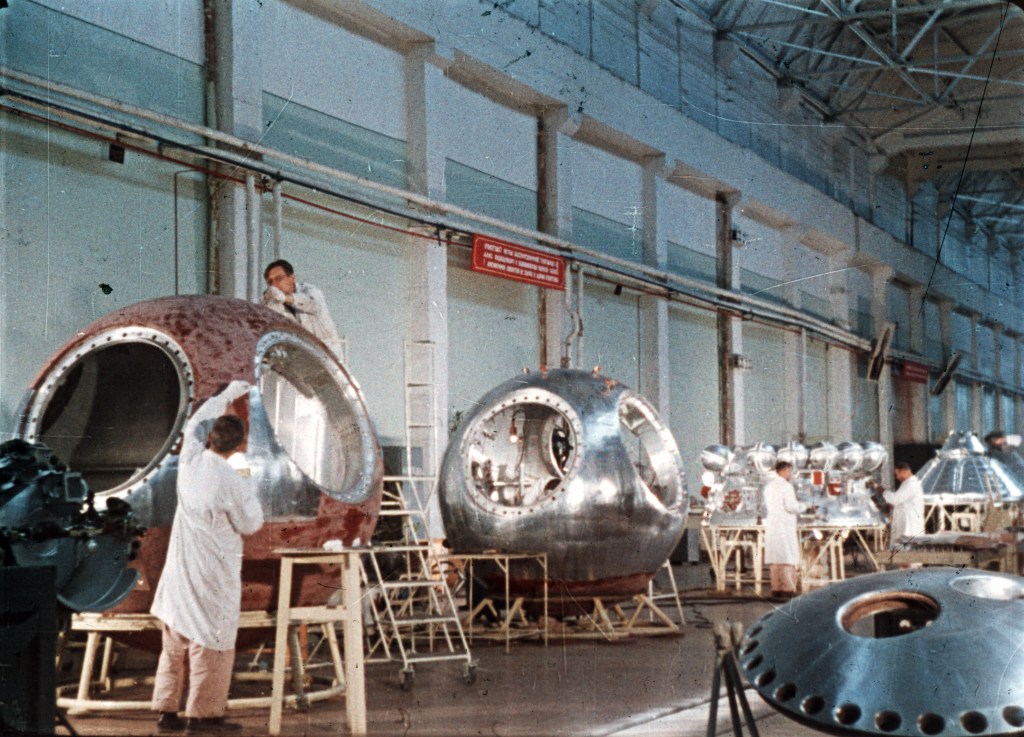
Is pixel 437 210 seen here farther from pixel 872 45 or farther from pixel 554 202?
pixel 872 45

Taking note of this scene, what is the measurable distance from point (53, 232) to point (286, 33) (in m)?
3.56

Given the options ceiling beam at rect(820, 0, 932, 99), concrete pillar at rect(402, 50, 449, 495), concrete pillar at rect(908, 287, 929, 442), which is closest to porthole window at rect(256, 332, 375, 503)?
concrete pillar at rect(402, 50, 449, 495)

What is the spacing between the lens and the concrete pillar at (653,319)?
697 inches

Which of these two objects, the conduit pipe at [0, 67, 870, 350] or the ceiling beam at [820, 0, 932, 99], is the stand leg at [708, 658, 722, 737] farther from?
the ceiling beam at [820, 0, 932, 99]

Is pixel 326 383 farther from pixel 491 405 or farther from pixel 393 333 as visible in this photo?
pixel 393 333

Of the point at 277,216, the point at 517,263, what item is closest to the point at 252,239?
the point at 277,216

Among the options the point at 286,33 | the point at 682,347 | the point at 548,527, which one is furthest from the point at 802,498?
the point at 286,33

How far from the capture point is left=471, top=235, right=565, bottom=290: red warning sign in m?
14.1

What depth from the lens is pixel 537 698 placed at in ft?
24.2

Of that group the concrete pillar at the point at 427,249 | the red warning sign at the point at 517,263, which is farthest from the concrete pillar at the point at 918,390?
the concrete pillar at the point at 427,249

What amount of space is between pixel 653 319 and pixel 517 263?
416 centimetres

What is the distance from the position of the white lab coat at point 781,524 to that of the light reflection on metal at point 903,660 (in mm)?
10174

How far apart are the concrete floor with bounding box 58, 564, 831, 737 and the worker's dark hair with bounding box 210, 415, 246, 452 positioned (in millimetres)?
1421

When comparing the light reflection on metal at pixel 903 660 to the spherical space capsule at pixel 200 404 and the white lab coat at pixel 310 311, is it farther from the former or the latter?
the white lab coat at pixel 310 311
